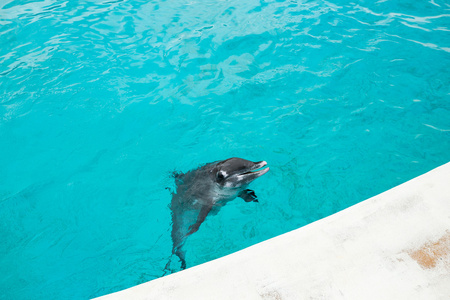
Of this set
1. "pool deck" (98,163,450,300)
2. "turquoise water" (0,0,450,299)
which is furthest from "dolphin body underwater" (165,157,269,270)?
"pool deck" (98,163,450,300)

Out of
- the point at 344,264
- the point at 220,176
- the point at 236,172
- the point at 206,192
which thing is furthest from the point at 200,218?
the point at 344,264

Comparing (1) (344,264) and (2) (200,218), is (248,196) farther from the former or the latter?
(1) (344,264)

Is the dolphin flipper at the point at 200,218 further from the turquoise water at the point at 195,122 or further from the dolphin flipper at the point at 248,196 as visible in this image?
the dolphin flipper at the point at 248,196

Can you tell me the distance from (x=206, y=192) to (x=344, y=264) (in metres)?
2.45

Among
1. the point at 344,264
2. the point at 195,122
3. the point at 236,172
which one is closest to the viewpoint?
the point at 344,264

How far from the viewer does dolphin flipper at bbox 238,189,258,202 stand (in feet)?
Result: 14.0

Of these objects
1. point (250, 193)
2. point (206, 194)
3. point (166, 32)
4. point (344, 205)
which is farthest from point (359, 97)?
point (166, 32)

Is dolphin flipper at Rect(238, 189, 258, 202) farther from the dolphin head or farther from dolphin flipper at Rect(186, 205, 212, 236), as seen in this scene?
dolphin flipper at Rect(186, 205, 212, 236)

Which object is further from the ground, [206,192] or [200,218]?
[206,192]

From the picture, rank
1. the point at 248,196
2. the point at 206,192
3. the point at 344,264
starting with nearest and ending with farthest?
1. the point at 344,264
2. the point at 206,192
3. the point at 248,196

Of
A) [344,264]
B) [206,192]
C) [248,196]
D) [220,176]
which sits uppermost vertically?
[344,264]

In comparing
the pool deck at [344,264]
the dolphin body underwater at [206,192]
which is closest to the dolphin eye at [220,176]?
the dolphin body underwater at [206,192]

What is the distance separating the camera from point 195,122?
19.2 ft

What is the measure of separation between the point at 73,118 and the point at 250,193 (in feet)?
13.1
